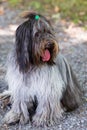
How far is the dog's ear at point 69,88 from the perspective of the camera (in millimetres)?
4551

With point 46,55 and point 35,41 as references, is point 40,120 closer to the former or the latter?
point 46,55

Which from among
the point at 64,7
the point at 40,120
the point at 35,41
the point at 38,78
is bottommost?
the point at 40,120

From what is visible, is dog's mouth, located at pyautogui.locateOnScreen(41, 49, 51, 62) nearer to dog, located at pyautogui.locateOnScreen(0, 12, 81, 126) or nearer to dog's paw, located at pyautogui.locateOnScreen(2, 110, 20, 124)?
dog, located at pyautogui.locateOnScreen(0, 12, 81, 126)

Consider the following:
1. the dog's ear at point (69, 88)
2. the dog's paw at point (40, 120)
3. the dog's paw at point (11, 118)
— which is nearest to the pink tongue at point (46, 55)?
the dog's ear at point (69, 88)

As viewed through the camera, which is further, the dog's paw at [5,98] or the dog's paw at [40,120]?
the dog's paw at [5,98]

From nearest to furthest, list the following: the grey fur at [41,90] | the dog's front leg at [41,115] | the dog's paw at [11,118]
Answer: the grey fur at [41,90], the dog's front leg at [41,115], the dog's paw at [11,118]

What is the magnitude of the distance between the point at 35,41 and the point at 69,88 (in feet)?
3.09

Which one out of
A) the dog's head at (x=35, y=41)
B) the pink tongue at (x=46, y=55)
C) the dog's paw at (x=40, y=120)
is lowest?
the dog's paw at (x=40, y=120)

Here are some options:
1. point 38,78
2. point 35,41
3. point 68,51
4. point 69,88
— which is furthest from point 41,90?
point 68,51

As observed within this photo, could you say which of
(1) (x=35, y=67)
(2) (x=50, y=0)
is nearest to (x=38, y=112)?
(1) (x=35, y=67)

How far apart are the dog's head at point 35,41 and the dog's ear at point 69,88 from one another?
1.39ft

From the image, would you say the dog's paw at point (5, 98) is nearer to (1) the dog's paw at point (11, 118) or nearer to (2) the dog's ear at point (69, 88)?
(1) the dog's paw at point (11, 118)

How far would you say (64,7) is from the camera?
344 inches

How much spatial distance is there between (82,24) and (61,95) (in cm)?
385
